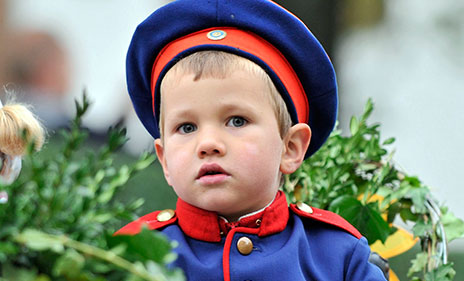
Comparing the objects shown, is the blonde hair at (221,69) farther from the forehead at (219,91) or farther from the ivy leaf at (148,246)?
the ivy leaf at (148,246)

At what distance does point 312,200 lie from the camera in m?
2.52

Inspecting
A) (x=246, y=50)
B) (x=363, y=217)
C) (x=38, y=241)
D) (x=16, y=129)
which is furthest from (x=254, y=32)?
(x=38, y=241)

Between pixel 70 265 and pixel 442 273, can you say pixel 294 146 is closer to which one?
pixel 442 273

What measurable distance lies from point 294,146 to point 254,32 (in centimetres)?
35

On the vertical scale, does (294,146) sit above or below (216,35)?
below

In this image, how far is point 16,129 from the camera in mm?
1895

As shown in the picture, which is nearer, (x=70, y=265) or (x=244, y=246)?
(x=70, y=265)

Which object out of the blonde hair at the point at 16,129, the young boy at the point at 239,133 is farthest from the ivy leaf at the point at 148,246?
the blonde hair at the point at 16,129

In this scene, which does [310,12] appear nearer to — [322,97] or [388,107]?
[388,107]

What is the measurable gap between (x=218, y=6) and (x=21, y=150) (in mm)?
665

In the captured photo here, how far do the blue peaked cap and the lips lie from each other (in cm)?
31

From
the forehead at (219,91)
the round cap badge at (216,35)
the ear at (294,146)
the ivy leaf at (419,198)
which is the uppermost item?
the round cap badge at (216,35)

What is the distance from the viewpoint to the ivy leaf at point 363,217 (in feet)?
7.91

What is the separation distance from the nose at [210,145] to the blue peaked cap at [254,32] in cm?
24
